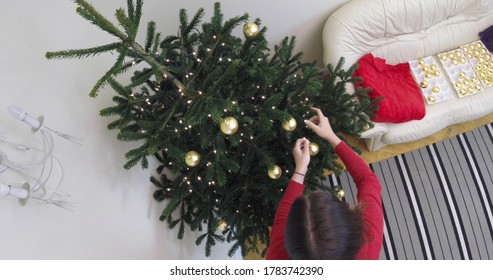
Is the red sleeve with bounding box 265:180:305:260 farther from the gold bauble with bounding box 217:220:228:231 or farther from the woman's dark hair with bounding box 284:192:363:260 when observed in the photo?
the gold bauble with bounding box 217:220:228:231

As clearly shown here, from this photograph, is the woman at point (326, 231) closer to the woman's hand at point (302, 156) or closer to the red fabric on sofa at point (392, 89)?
the woman's hand at point (302, 156)

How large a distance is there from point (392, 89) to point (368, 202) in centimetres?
130

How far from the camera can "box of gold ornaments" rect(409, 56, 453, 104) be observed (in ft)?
7.07

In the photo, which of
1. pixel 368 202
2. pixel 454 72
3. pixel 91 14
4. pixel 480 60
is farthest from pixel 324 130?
pixel 480 60

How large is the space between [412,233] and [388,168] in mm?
457

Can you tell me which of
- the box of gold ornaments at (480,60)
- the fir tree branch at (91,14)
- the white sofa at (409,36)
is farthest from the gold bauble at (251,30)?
the box of gold ornaments at (480,60)

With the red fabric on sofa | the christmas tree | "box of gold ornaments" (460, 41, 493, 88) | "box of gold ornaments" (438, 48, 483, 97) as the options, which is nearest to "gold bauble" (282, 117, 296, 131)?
the christmas tree

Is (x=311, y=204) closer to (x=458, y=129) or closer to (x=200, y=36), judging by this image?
(x=200, y=36)

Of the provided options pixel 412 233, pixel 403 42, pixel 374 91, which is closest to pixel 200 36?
pixel 374 91

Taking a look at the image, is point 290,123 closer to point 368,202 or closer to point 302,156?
point 302,156

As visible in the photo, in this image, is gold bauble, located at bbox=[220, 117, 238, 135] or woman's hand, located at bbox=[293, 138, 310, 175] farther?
woman's hand, located at bbox=[293, 138, 310, 175]

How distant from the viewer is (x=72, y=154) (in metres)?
1.05

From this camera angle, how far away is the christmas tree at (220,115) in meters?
1.10

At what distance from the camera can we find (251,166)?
1.44 metres
